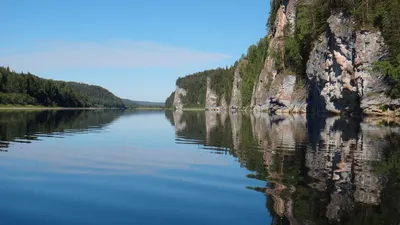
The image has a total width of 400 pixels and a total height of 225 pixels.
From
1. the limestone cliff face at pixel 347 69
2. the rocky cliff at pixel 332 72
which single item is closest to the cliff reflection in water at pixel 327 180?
the limestone cliff face at pixel 347 69

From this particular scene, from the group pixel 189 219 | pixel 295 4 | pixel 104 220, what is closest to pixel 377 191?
pixel 189 219

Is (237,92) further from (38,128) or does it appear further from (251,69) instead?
(38,128)

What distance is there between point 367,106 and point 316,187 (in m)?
55.5

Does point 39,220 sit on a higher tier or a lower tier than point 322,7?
lower

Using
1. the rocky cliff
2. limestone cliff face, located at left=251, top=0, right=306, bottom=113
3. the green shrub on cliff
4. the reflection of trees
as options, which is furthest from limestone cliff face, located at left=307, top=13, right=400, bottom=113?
the green shrub on cliff

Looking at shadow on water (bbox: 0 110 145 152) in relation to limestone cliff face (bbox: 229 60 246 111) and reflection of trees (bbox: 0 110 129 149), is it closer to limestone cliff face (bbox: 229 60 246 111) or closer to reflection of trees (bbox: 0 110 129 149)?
reflection of trees (bbox: 0 110 129 149)

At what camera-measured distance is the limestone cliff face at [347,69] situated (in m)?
60.2

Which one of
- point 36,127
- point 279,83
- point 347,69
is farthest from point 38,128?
point 279,83

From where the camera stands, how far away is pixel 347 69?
66250 millimetres

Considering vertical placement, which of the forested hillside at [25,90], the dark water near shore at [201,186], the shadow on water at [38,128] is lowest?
the dark water near shore at [201,186]

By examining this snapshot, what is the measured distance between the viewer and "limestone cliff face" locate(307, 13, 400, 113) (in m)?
60.2

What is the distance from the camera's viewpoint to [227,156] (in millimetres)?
19562

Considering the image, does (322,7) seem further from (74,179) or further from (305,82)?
(74,179)

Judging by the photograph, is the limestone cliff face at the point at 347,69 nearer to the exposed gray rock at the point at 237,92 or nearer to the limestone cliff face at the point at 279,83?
the limestone cliff face at the point at 279,83
